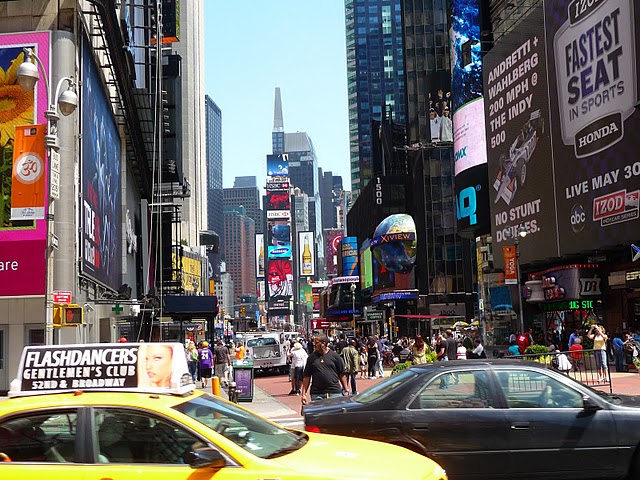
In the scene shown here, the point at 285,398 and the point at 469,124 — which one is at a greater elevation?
the point at 469,124

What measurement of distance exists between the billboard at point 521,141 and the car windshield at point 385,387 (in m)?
32.2

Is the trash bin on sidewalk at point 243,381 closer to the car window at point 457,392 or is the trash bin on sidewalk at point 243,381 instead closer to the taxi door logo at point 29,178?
the taxi door logo at point 29,178

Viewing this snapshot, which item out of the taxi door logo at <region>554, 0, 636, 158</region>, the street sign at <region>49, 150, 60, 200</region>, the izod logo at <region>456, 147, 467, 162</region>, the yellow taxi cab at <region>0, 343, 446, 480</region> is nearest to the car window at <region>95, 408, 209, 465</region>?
the yellow taxi cab at <region>0, 343, 446, 480</region>

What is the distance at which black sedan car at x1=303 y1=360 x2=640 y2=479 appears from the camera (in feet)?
27.0

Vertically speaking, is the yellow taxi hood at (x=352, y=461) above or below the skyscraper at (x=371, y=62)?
below

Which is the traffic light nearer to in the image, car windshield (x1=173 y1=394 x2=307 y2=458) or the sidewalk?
the sidewalk

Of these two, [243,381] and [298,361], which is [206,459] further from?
[298,361]

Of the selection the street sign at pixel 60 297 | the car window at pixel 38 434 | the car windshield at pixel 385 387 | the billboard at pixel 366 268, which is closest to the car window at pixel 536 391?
the car windshield at pixel 385 387

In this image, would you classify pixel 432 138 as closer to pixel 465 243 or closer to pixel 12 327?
pixel 465 243

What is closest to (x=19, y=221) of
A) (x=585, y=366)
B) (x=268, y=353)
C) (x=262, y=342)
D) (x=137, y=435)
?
(x=262, y=342)

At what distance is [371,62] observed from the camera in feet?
619

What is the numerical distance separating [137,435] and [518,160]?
133ft

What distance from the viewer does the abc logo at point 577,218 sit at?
3622 centimetres

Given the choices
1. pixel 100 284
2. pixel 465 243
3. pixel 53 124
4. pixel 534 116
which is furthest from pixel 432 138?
pixel 53 124
